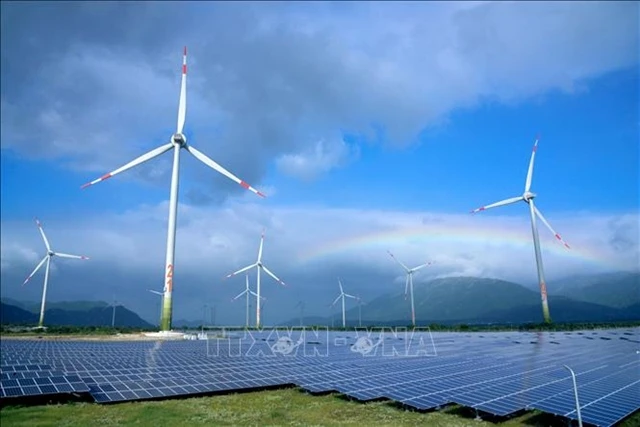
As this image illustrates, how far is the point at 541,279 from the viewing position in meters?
104

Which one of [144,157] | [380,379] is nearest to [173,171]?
[144,157]

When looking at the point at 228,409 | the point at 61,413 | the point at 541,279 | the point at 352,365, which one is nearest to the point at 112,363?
the point at 61,413

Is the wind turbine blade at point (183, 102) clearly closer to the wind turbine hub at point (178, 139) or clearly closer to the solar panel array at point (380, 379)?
the wind turbine hub at point (178, 139)

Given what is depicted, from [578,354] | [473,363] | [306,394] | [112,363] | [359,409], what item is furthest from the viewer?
[578,354]

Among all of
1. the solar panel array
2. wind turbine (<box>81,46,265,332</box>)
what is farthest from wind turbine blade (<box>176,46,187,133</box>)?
the solar panel array

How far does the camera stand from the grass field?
19.5 meters

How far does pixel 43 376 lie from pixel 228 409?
1369cm

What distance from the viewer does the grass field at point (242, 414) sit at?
19453 mm

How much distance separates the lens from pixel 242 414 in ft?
68.6

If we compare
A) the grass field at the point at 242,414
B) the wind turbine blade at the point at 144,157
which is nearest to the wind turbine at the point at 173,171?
the wind turbine blade at the point at 144,157

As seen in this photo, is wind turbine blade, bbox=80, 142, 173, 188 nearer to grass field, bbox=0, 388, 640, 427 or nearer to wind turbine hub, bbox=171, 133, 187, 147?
wind turbine hub, bbox=171, 133, 187, 147

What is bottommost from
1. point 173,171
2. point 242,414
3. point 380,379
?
point 242,414

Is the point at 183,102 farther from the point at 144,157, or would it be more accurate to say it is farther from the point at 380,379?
the point at 380,379

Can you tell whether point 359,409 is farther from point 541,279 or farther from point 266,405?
point 541,279
